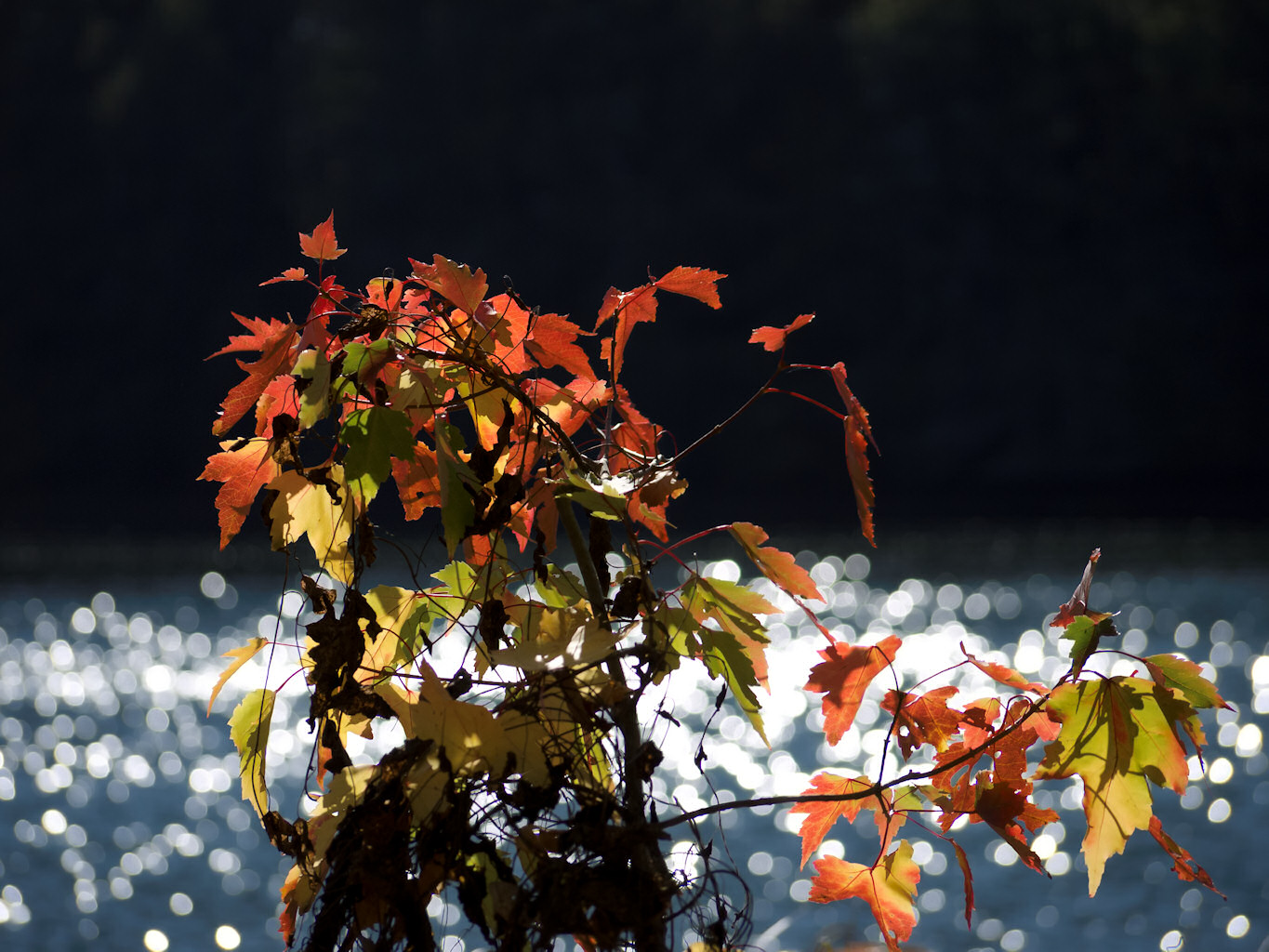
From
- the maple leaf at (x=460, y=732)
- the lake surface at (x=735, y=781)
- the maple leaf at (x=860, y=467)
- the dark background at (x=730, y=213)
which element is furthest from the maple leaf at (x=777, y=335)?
the dark background at (x=730, y=213)

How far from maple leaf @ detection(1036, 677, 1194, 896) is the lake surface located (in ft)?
7.29

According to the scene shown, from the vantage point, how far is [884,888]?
3.92 ft

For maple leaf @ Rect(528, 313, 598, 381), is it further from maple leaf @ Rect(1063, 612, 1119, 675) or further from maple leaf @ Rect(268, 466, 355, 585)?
maple leaf @ Rect(1063, 612, 1119, 675)

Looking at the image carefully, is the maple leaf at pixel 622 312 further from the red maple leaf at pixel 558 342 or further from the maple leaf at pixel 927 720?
the maple leaf at pixel 927 720

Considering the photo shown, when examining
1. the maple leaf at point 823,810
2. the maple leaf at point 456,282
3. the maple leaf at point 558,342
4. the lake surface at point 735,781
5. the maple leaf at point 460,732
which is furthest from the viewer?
the lake surface at point 735,781

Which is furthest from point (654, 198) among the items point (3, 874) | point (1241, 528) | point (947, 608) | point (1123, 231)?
point (3, 874)

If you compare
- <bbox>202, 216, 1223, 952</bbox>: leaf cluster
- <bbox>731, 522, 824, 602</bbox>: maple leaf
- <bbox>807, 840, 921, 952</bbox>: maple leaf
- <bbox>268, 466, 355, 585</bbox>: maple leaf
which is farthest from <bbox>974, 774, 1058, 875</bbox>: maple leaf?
<bbox>268, 466, 355, 585</bbox>: maple leaf

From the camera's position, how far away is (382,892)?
896 millimetres

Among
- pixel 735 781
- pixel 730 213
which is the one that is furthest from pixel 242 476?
pixel 730 213

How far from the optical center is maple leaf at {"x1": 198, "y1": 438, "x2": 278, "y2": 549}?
104cm

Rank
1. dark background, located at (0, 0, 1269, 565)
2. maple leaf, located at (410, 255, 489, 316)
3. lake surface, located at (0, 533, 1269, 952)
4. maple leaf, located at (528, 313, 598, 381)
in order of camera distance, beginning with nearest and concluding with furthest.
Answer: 1. maple leaf, located at (410, 255, 489, 316)
2. maple leaf, located at (528, 313, 598, 381)
3. lake surface, located at (0, 533, 1269, 952)
4. dark background, located at (0, 0, 1269, 565)

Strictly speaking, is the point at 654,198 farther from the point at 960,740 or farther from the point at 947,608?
the point at 960,740

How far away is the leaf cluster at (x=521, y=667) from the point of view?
893 millimetres

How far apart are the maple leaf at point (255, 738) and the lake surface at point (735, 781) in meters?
2.39
